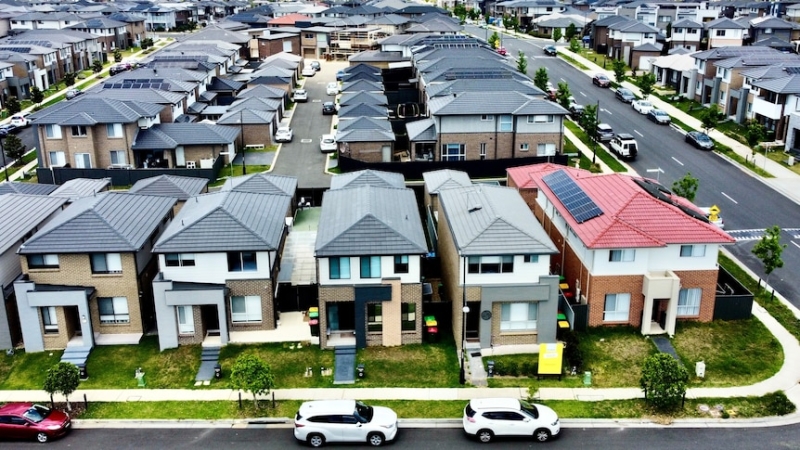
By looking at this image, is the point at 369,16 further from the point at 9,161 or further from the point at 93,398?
the point at 93,398

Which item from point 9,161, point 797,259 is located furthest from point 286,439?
point 9,161

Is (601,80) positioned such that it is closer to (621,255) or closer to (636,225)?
(636,225)

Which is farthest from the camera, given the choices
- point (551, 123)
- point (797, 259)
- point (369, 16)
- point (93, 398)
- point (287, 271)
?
point (369, 16)

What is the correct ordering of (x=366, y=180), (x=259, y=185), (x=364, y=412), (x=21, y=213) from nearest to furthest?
(x=364, y=412) → (x=21, y=213) → (x=366, y=180) → (x=259, y=185)

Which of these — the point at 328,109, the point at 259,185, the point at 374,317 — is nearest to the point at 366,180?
the point at 259,185

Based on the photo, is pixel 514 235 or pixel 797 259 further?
pixel 797 259

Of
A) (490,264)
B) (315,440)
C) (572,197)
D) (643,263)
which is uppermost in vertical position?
(572,197)
